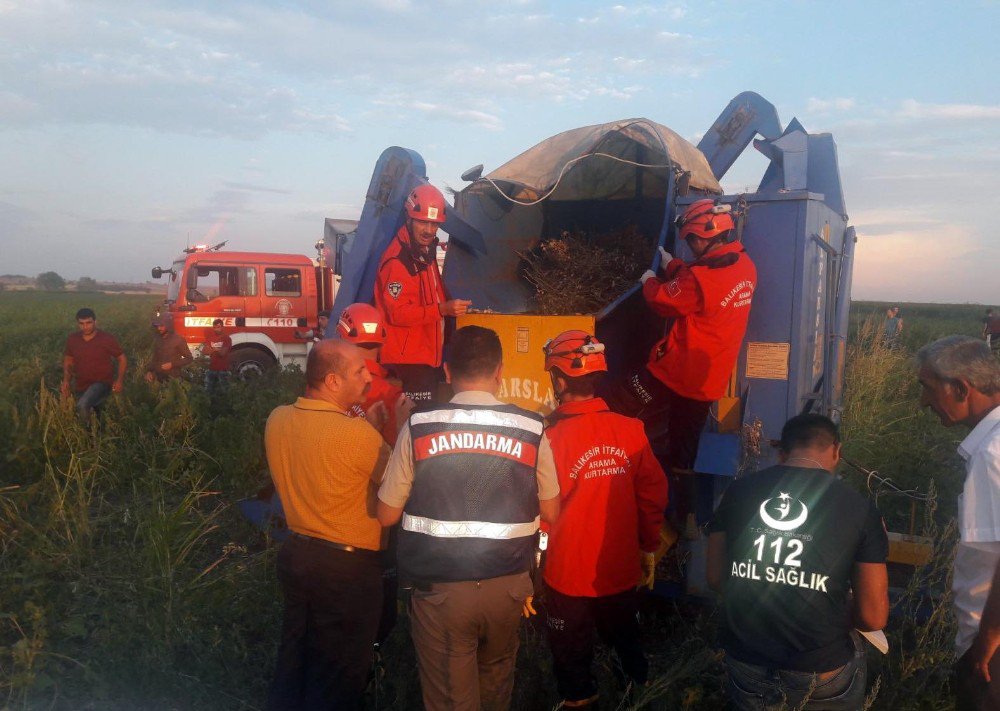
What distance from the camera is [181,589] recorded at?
4266 millimetres

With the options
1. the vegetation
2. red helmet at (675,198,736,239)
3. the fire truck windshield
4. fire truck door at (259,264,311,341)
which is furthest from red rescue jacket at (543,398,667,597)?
the vegetation

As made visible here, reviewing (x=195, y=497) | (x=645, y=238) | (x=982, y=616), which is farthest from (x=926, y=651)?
(x=195, y=497)

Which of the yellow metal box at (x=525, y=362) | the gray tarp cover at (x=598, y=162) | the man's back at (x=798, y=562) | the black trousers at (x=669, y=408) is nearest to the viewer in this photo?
the man's back at (x=798, y=562)

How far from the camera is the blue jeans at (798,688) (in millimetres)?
2377

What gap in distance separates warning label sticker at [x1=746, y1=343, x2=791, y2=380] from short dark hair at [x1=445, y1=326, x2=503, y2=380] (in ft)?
5.85

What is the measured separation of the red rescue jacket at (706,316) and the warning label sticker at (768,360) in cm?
16

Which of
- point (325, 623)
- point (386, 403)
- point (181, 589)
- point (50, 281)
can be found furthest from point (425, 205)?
point (50, 281)

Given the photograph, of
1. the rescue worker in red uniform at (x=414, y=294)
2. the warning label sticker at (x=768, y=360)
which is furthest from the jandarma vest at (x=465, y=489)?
the rescue worker in red uniform at (x=414, y=294)

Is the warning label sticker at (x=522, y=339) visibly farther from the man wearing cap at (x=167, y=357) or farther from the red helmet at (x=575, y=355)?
the man wearing cap at (x=167, y=357)

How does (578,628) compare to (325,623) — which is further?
(578,628)

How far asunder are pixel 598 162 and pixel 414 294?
1.81m

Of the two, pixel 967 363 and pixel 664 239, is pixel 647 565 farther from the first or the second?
pixel 664 239

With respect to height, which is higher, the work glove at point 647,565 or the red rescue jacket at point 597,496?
the red rescue jacket at point 597,496

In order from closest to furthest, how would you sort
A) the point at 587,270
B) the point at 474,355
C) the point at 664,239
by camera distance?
the point at 474,355, the point at 664,239, the point at 587,270
